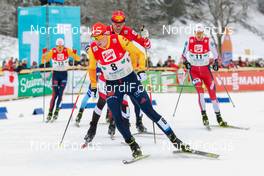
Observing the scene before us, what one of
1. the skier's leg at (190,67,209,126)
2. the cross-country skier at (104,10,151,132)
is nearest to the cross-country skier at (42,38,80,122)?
the cross-country skier at (104,10,151,132)

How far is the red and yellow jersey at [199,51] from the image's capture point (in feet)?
39.1

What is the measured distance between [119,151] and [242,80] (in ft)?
61.9

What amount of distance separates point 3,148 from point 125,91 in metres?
2.77

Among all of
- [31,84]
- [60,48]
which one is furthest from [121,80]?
[31,84]

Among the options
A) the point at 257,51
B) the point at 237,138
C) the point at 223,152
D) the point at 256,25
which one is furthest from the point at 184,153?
the point at 256,25

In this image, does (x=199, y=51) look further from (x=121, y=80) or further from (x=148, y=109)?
(x=148, y=109)

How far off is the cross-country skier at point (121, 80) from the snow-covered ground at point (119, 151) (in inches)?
16.6

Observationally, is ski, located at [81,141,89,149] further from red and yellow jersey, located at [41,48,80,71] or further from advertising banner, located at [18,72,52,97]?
advertising banner, located at [18,72,52,97]

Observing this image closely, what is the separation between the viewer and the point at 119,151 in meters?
8.80

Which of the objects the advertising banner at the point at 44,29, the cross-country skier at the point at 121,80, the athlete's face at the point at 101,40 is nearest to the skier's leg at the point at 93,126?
the cross-country skier at the point at 121,80

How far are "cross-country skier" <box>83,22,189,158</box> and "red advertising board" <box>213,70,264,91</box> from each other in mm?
18549

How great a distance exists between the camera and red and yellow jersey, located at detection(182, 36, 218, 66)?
11922mm

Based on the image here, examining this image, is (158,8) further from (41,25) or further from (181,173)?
(181,173)

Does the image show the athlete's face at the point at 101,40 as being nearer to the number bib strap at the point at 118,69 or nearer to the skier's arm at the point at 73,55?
the number bib strap at the point at 118,69
